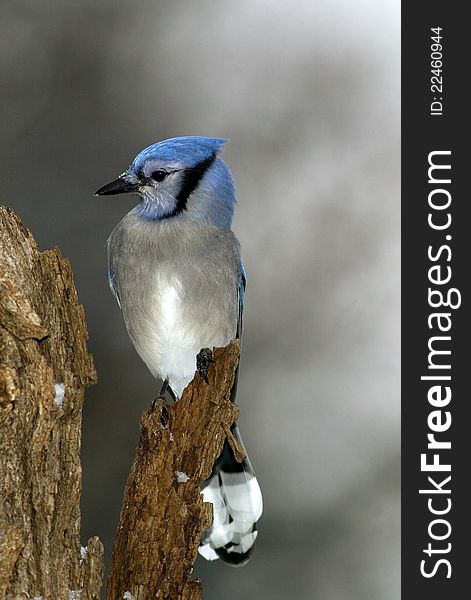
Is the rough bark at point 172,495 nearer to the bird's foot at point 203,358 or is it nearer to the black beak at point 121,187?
the bird's foot at point 203,358

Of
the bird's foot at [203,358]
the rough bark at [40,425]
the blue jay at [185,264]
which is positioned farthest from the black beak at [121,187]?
the rough bark at [40,425]

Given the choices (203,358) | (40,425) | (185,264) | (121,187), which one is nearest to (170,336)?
(203,358)

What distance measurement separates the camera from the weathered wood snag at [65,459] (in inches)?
80.5

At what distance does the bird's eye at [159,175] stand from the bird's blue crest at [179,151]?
0.15 feet

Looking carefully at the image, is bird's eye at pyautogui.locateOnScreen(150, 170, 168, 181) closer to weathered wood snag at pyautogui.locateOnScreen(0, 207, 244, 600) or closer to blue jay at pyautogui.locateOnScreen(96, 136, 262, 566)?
blue jay at pyautogui.locateOnScreen(96, 136, 262, 566)

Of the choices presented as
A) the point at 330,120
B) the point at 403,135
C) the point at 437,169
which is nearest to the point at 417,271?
the point at 437,169

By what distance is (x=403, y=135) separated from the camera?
385 centimetres

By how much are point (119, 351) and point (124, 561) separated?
7.14ft

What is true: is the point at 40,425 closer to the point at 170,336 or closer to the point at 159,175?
the point at 170,336

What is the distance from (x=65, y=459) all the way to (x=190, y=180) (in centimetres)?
125

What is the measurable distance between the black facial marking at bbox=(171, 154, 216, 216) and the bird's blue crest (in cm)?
2

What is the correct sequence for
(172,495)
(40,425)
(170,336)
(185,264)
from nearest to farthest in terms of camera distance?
(40,425)
(172,495)
(185,264)
(170,336)

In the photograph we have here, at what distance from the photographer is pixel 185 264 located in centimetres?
299

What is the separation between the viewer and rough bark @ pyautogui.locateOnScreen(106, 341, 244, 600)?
222 cm
